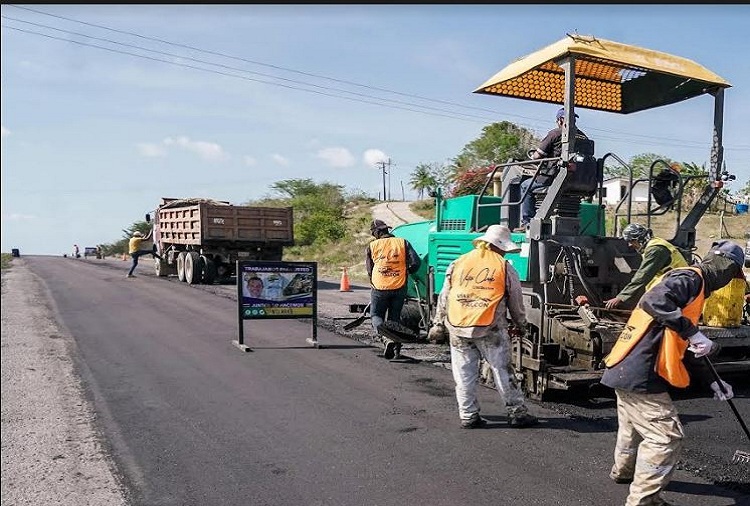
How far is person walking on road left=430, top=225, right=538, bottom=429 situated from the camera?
5.34 meters

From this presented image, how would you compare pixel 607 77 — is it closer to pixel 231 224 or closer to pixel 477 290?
pixel 477 290

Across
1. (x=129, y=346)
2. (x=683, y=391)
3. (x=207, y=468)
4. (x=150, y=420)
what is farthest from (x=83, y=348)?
(x=683, y=391)

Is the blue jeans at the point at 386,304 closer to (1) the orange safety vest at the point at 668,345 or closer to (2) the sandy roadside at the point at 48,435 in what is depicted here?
(2) the sandy roadside at the point at 48,435

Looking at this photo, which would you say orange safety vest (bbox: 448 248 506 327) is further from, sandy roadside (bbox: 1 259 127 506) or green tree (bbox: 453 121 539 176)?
green tree (bbox: 453 121 539 176)

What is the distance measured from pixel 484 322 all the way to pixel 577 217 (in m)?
2.52

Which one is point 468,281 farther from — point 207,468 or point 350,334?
point 350,334

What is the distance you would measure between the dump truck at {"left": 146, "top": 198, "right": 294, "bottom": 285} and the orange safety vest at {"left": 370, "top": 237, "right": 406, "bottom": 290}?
428 inches

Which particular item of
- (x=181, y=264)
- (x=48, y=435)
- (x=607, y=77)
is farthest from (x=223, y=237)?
(x=48, y=435)

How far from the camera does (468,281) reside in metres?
5.49

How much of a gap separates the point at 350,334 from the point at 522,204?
12.2 feet

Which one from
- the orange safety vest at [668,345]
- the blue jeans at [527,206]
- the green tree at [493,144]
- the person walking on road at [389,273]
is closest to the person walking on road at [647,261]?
the blue jeans at [527,206]

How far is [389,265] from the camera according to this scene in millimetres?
8484

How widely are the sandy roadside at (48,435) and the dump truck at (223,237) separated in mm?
9401

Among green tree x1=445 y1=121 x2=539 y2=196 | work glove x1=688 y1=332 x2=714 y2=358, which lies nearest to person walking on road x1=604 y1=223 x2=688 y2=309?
work glove x1=688 y1=332 x2=714 y2=358
